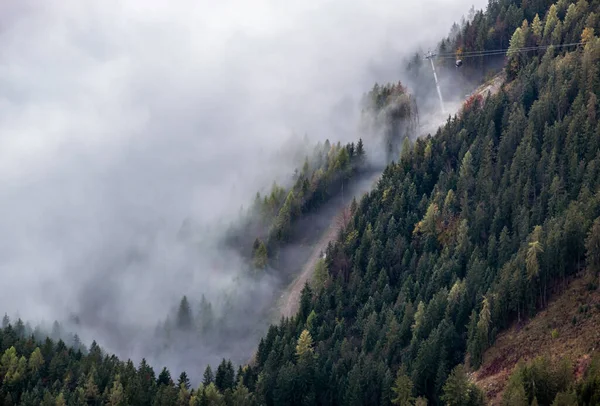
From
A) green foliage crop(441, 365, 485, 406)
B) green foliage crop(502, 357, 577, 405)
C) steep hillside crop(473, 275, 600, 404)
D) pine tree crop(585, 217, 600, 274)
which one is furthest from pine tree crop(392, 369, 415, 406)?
pine tree crop(585, 217, 600, 274)

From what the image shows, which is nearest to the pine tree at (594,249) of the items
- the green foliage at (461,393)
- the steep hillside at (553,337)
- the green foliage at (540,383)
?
the steep hillside at (553,337)

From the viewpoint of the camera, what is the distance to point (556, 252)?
19775cm

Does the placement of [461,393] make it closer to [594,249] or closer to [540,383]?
[540,383]

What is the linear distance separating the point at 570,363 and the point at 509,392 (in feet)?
37.0

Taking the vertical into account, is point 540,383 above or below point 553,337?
below

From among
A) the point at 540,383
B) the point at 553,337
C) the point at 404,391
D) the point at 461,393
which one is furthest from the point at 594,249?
the point at 404,391

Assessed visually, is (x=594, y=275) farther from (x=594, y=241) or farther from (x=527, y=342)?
(x=527, y=342)

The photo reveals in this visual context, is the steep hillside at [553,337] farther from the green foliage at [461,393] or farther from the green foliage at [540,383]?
the green foliage at [540,383]

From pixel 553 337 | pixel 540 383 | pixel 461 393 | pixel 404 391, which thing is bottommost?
pixel 540 383

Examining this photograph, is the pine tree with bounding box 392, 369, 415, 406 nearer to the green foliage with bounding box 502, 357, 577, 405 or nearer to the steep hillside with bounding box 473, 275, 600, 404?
the steep hillside with bounding box 473, 275, 600, 404

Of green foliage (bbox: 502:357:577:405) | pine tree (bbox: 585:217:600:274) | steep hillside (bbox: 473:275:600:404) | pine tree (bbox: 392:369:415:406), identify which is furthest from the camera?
pine tree (bbox: 585:217:600:274)


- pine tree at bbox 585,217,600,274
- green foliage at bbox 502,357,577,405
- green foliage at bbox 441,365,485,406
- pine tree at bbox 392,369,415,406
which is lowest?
green foliage at bbox 502,357,577,405

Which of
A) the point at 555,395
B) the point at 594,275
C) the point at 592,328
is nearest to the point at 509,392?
the point at 555,395

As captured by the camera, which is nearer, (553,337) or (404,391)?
(553,337)
